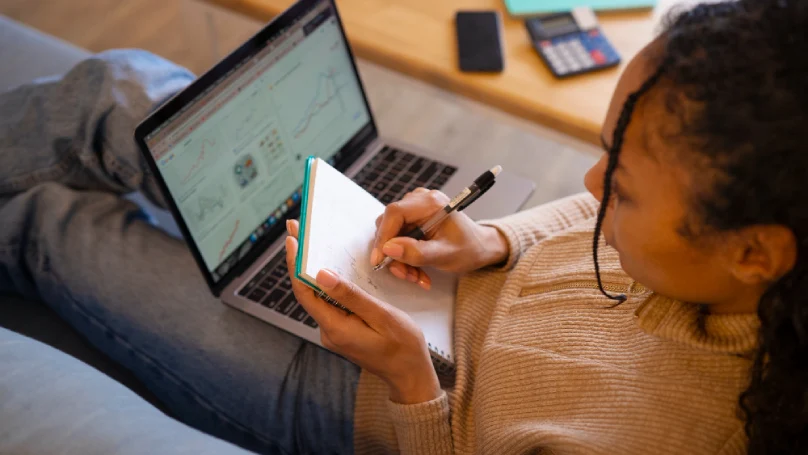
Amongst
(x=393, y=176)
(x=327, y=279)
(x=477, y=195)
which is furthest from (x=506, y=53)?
(x=327, y=279)

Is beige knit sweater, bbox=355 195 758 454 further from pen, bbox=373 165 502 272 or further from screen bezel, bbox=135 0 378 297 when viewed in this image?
screen bezel, bbox=135 0 378 297

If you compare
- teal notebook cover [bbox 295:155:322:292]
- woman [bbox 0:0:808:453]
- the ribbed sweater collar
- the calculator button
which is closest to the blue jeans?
woman [bbox 0:0:808:453]

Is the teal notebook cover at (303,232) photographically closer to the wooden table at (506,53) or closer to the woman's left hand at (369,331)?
the woman's left hand at (369,331)

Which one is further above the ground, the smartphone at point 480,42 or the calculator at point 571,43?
the smartphone at point 480,42

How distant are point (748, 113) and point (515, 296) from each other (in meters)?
0.43

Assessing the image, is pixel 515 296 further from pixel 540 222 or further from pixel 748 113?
pixel 748 113

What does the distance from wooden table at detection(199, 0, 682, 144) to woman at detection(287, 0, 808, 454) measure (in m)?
0.17

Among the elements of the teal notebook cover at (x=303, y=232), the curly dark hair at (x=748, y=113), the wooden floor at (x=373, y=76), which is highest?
the curly dark hair at (x=748, y=113)

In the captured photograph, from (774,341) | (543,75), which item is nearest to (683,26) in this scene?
(774,341)

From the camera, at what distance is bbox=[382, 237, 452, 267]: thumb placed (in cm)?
81

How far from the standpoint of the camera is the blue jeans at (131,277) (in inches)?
37.1

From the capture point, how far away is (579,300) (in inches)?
32.7

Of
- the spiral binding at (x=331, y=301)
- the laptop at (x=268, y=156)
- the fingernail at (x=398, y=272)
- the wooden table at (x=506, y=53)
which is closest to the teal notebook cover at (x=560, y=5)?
the wooden table at (x=506, y=53)

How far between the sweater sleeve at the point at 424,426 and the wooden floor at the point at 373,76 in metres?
0.98
